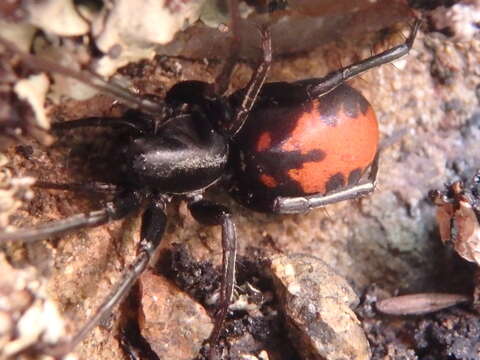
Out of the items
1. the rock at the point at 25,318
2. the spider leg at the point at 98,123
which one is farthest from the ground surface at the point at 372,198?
the rock at the point at 25,318

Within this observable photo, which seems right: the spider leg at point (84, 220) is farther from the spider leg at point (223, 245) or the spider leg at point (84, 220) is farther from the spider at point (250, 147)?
the spider leg at point (223, 245)

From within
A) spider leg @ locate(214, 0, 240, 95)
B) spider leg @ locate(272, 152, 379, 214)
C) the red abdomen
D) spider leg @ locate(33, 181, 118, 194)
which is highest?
spider leg @ locate(214, 0, 240, 95)

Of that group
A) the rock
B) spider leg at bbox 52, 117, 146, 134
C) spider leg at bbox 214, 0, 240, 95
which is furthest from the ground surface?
the rock

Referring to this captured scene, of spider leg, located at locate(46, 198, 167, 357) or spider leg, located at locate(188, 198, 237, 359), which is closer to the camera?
spider leg, located at locate(46, 198, 167, 357)

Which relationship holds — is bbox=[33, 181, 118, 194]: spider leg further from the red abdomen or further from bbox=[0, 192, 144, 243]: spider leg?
the red abdomen

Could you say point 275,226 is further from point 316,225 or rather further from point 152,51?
point 152,51

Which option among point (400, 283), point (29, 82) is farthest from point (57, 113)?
point (400, 283)

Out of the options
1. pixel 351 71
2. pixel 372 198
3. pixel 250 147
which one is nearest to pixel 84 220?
pixel 250 147

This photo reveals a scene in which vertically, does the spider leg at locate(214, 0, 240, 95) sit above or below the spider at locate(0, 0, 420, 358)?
above
